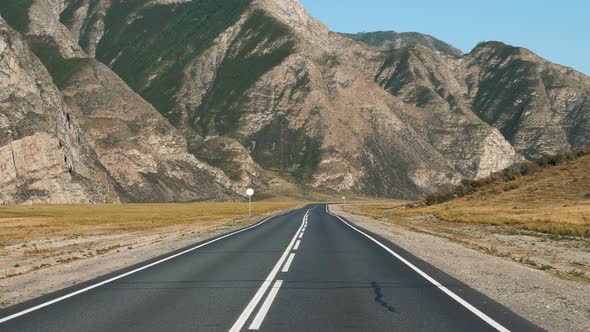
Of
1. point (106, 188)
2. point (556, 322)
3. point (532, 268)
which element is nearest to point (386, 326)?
point (556, 322)

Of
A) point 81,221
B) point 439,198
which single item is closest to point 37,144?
point 81,221

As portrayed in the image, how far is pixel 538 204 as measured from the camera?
5809 centimetres

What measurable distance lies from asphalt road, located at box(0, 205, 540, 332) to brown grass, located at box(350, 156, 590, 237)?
22.5m

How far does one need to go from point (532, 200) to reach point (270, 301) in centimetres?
5622

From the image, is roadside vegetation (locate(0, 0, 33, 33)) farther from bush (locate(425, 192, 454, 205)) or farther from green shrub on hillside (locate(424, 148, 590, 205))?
green shrub on hillside (locate(424, 148, 590, 205))

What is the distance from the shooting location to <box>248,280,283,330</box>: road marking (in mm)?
9336

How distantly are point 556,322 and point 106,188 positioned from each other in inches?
5252

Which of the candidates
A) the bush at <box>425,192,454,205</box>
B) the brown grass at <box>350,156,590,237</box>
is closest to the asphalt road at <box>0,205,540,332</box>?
the brown grass at <box>350,156,590,237</box>

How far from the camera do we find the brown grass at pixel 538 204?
127 ft

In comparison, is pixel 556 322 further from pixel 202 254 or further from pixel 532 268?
pixel 202 254

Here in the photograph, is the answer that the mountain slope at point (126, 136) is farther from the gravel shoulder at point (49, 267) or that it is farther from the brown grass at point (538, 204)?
the gravel shoulder at point (49, 267)

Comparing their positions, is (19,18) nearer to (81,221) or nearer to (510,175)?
(81,221)

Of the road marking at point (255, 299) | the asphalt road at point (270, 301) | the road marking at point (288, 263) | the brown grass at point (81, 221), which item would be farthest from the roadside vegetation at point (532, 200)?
the road marking at point (255, 299)

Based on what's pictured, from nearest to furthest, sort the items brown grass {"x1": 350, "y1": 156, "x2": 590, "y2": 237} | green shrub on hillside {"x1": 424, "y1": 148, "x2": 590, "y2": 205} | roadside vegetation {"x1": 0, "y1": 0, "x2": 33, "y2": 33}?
brown grass {"x1": 350, "y1": 156, "x2": 590, "y2": 237}, green shrub on hillside {"x1": 424, "y1": 148, "x2": 590, "y2": 205}, roadside vegetation {"x1": 0, "y1": 0, "x2": 33, "y2": 33}
